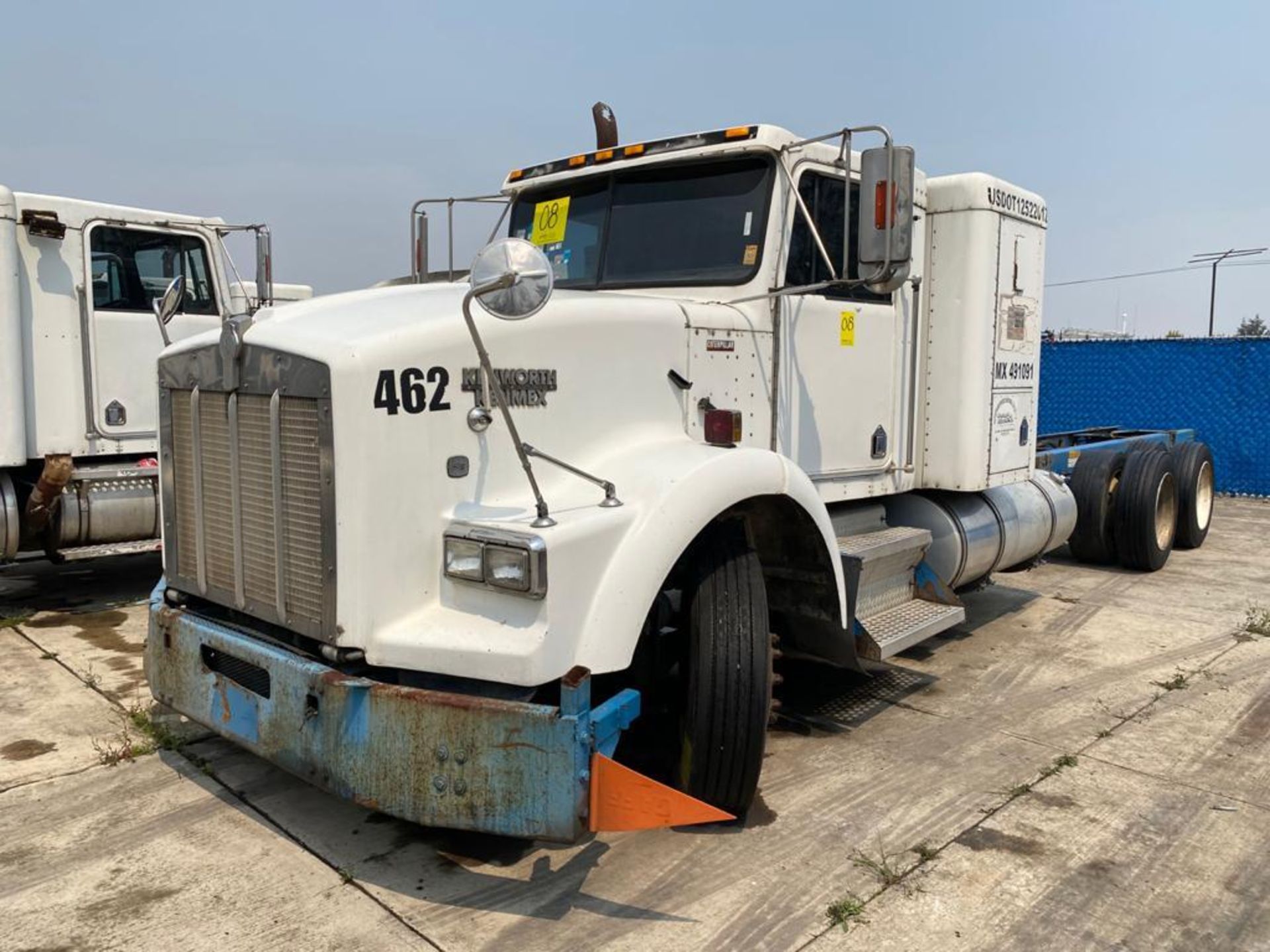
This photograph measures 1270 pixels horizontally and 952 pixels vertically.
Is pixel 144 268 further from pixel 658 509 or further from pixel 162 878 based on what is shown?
pixel 658 509

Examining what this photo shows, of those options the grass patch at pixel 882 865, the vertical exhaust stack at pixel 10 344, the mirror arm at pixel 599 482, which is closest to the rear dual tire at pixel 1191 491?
the grass patch at pixel 882 865

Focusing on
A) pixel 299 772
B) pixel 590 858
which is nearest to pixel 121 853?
pixel 299 772

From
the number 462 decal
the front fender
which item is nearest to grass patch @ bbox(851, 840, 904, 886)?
the front fender

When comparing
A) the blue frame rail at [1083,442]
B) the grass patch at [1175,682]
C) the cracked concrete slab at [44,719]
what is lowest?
the grass patch at [1175,682]

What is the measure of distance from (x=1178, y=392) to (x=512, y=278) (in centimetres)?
1406

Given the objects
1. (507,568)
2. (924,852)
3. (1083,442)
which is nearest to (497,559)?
(507,568)

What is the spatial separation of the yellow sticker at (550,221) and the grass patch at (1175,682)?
13.2 feet

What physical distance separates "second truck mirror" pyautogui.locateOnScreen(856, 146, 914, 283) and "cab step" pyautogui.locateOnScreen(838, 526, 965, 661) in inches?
51.9

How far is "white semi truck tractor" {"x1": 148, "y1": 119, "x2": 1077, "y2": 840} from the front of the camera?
289cm

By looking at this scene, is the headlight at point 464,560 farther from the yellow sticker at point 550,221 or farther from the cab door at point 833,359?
the yellow sticker at point 550,221

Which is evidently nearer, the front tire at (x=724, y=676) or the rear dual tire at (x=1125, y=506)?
the front tire at (x=724, y=676)

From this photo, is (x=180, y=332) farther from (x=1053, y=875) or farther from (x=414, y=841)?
(x=1053, y=875)

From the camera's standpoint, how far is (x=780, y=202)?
4281 millimetres

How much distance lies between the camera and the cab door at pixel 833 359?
4449 millimetres
